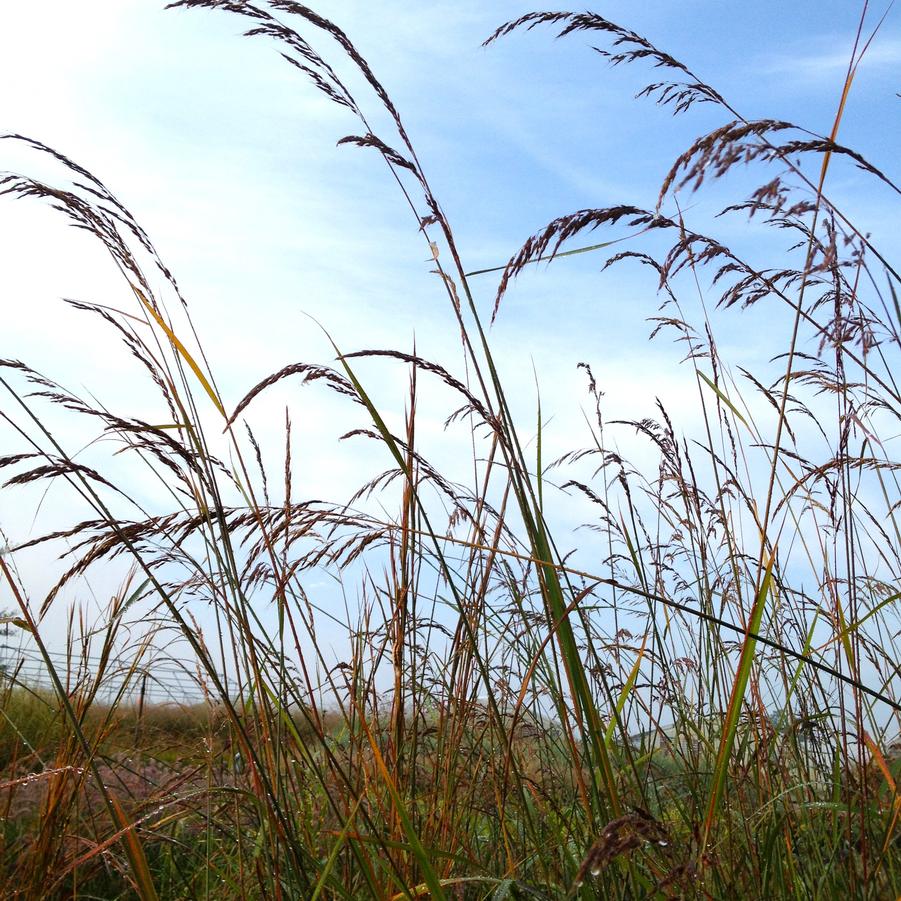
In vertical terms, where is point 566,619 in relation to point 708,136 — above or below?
below

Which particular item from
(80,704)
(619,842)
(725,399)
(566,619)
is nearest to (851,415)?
(725,399)

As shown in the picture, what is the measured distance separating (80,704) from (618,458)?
76.5 inches

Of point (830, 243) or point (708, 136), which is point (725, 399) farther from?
point (708, 136)

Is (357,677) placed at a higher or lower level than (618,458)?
lower

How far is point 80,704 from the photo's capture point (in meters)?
2.58

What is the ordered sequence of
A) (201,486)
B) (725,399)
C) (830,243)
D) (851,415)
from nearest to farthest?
1. (201,486)
2. (830,243)
3. (725,399)
4. (851,415)

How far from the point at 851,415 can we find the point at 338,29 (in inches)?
68.9

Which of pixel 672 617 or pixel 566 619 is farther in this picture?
pixel 672 617

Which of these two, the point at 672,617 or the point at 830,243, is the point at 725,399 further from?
the point at 672,617

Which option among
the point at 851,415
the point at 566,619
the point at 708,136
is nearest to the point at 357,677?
the point at 566,619

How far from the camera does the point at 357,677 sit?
2.10 meters

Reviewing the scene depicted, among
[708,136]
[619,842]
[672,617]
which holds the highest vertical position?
[708,136]

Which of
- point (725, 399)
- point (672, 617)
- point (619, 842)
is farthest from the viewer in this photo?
point (672, 617)

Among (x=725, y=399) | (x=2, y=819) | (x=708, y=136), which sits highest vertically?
(x=708, y=136)
